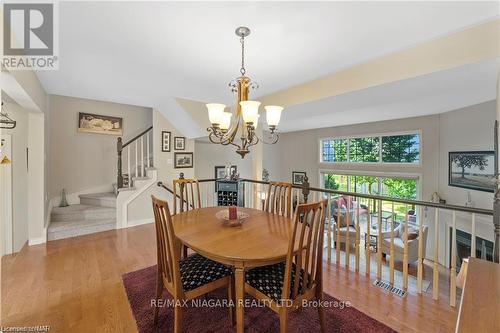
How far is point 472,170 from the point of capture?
433 centimetres

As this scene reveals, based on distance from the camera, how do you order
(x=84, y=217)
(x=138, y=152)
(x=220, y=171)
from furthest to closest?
(x=220, y=171) → (x=138, y=152) → (x=84, y=217)

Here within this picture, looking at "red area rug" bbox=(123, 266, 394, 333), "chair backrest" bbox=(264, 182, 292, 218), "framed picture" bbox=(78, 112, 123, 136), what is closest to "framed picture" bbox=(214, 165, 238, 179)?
"framed picture" bbox=(78, 112, 123, 136)

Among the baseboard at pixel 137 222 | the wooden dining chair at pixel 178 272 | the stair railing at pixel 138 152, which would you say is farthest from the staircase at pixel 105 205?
the wooden dining chair at pixel 178 272

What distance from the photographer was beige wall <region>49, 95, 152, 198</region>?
14.3 ft

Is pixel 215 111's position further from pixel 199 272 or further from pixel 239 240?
pixel 199 272

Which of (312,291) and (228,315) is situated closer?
(312,291)

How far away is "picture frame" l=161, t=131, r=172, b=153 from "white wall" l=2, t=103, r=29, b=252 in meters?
2.09

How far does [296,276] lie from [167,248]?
89 cm

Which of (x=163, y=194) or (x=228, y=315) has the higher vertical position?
(x=163, y=194)

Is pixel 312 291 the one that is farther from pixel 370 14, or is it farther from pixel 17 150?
pixel 17 150

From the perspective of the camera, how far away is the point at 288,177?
28.3 feet

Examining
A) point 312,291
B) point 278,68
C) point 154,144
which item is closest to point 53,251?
point 154,144

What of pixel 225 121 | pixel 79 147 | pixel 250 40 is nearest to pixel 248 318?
pixel 225 121

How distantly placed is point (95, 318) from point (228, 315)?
3.61 feet
